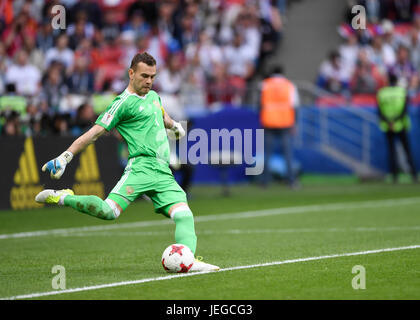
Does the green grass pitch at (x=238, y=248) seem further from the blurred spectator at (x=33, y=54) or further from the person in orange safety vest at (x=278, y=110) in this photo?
the blurred spectator at (x=33, y=54)

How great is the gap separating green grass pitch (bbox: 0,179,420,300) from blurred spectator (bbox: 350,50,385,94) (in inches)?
239

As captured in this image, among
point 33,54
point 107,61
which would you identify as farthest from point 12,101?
point 107,61

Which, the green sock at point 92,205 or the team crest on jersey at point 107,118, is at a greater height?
the team crest on jersey at point 107,118

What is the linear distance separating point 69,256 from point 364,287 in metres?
3.91

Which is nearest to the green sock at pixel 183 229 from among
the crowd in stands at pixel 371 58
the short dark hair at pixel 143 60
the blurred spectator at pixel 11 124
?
the short dark hair at pixel 143 60

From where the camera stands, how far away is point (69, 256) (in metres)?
9.96

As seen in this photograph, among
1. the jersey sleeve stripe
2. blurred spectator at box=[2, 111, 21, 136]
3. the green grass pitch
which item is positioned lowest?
the green grass pitch

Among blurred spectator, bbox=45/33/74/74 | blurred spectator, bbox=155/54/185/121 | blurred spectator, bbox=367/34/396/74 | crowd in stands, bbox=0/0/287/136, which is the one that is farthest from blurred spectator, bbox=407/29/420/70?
blurred spectator, bbox=45/33/74/74

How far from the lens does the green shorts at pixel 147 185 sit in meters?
8.54

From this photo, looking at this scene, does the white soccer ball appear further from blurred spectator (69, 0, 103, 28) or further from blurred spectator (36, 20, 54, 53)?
blurred spectator (69, 0, 103, 28)

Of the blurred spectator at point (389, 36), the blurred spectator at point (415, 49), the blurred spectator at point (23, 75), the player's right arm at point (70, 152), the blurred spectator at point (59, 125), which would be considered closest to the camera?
the player's right arm at point (70, 152)

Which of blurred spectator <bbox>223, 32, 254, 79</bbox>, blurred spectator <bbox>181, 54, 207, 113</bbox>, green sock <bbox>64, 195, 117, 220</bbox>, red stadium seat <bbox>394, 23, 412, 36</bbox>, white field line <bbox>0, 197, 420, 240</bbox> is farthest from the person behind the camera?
red stadium seat <bbox>394, 23, 412, 36</bbox>

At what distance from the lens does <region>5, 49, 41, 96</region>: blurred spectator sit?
20594 millimetres

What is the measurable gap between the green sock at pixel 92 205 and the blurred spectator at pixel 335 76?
16689mm
